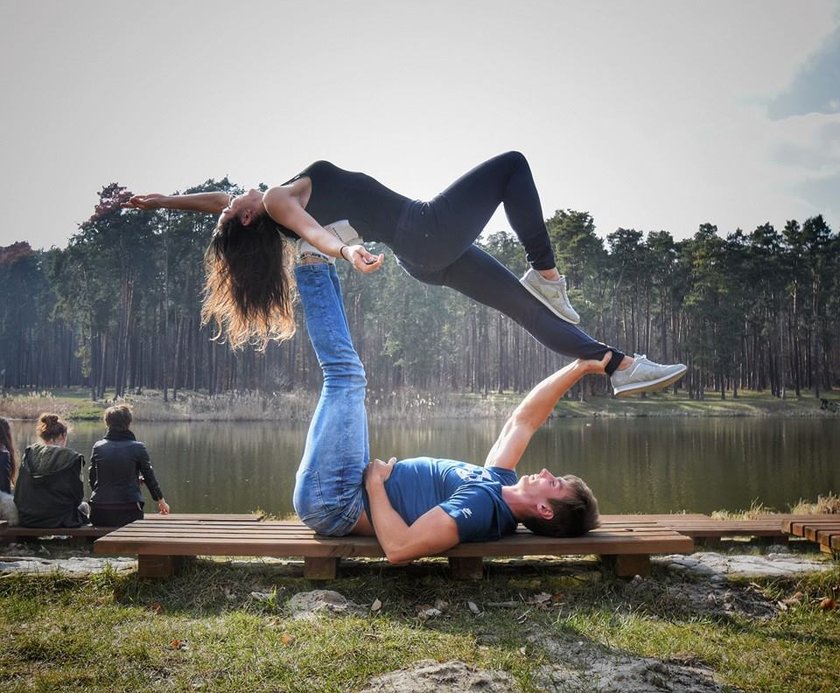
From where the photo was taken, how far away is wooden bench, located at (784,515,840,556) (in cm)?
479

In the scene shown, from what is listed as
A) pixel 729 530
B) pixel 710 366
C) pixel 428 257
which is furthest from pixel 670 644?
pixel 710 366

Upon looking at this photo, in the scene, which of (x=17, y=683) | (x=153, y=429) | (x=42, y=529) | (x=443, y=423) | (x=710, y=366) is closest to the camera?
(x=17, y=683)

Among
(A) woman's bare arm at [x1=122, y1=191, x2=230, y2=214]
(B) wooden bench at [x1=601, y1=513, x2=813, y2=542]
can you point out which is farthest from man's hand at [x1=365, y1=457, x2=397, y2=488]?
(B) wooden bench at [x1=601, y1=513, x2=813, y2=542]

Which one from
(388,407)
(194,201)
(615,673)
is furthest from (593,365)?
(388,407)

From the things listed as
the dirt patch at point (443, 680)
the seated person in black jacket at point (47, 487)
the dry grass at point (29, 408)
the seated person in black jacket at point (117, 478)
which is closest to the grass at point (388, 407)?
the dry grass at point (29, 408)

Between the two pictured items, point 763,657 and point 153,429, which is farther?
point 153,429

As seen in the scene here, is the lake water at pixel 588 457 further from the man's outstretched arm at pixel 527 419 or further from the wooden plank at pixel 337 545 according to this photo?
the man's outstretched arm at pixel 527 419

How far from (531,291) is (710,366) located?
39639 mm

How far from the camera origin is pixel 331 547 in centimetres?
366

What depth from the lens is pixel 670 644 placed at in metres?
3.05

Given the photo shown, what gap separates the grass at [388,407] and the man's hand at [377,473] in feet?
72.0

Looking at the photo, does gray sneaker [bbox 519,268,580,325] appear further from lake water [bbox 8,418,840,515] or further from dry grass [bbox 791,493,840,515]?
dry grass [bbox 791,493,840,515]

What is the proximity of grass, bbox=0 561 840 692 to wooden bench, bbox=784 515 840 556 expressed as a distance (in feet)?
2.86

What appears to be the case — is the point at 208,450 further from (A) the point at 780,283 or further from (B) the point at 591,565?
(A) the point at 780,283
